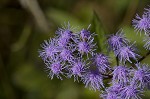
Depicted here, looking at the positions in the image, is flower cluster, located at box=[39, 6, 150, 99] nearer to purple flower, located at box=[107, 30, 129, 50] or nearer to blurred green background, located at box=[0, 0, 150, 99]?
purple flower, located at box=[107, 30, 129, 50]

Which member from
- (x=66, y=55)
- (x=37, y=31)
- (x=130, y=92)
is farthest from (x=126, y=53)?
(x=37, y=31)

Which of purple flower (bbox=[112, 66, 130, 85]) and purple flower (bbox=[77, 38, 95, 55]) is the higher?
purple flower (bbox=[77, 38, 95, 55])

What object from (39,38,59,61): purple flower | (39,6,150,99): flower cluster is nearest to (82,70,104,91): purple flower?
(39,6,150,99): flower cluster

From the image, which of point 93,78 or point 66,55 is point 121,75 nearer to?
point 93,78

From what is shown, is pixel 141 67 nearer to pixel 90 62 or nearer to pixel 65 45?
pixel 90 62

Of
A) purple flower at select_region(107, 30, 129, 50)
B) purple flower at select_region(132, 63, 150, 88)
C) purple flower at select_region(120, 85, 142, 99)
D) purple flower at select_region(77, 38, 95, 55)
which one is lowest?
purple flower at select_region(120, 85, 142, 99)

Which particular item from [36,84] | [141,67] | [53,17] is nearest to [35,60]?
[36,84]
